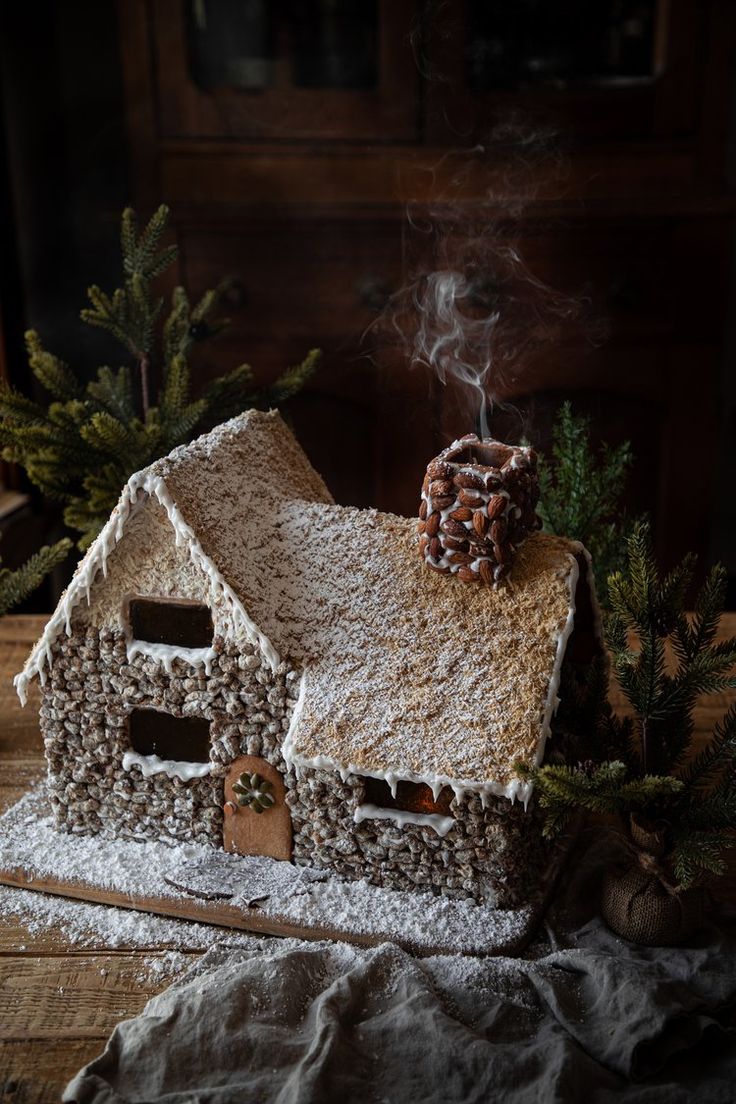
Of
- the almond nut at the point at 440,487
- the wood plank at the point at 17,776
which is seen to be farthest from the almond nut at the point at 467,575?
the wood plank at the point at 17,776

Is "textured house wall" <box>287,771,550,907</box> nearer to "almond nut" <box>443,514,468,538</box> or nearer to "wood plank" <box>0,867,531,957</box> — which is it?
"wood plank" <box>0,867,531,957</box>

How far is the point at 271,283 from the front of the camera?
3.21 meters

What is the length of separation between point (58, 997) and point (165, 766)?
38 centimetres

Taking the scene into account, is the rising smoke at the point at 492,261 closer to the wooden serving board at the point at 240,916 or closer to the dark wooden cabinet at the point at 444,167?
the dark wooden cabinet at the point at 444,167

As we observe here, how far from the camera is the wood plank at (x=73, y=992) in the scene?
56.7 inches

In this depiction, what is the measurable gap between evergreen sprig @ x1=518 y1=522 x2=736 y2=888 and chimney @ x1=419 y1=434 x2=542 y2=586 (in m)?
0.17

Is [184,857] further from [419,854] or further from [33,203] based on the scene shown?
[33,203]

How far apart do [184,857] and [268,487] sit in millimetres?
614

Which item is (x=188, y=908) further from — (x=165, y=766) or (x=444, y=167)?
(x=444, y=167)

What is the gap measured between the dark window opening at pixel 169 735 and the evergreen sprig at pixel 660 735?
21.3 inches

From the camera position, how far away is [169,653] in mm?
1681

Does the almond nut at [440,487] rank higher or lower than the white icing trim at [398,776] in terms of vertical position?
higher

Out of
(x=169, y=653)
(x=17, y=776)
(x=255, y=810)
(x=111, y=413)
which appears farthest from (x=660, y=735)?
(x=111, y=413)

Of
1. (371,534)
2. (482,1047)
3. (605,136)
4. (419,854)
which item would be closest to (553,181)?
(605,136)
